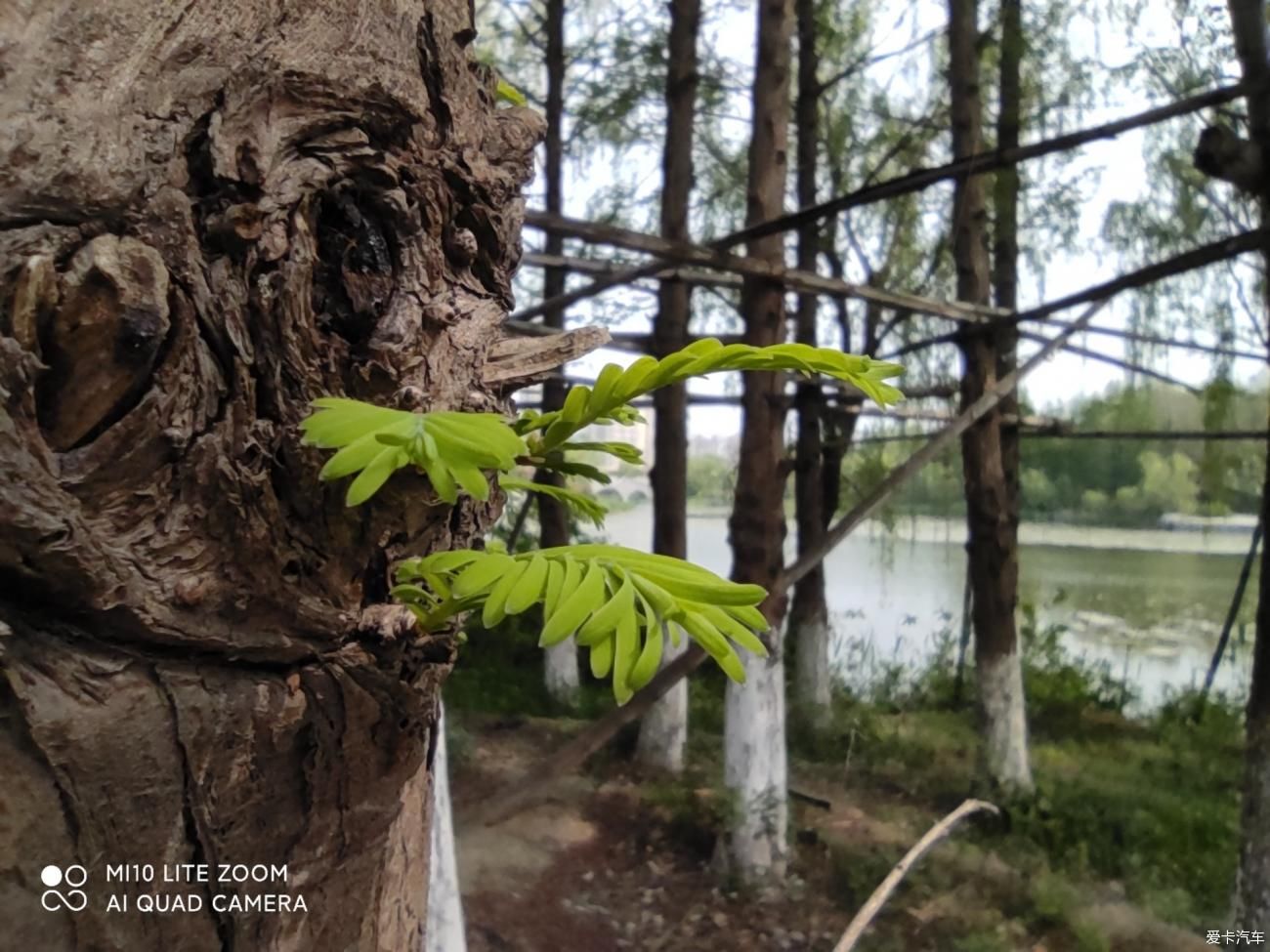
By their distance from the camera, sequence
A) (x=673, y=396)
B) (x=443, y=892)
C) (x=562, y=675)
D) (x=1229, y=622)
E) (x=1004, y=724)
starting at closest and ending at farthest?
(x=443, y=892), (x=1004, y=724), (x=673, y=396), (x=1229, y=622), (x=562, y=675)

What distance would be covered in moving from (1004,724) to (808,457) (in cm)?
95

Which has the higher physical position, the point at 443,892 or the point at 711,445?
the point at 711,445

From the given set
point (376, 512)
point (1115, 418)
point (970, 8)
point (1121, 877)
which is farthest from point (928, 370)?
point (376, 512)

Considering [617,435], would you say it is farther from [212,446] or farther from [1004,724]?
[212,446]

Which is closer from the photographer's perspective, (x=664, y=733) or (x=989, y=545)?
(x=989, y=545)

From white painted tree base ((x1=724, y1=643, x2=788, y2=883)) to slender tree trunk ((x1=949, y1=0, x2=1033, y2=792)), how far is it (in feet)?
2.23

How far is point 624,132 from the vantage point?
10.0 ft

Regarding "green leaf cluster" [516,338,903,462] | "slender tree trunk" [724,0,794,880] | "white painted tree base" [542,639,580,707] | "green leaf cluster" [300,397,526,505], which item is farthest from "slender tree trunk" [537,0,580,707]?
"green leaf cluster" [300,397,526,505]

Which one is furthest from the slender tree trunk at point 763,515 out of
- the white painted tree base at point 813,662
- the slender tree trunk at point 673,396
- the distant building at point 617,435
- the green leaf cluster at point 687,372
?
the green leaf cluster at point 687,372

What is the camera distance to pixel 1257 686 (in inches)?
66.9

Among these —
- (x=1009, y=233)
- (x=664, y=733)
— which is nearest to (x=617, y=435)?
(x=664, y=733)

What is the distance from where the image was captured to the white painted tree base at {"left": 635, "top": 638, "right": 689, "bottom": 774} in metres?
2.62

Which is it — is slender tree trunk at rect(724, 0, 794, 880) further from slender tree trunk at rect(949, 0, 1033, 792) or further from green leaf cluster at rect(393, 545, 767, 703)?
green leaf cluster at rect(393, 545, 767, 703)

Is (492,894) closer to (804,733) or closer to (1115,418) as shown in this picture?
(804,733)
